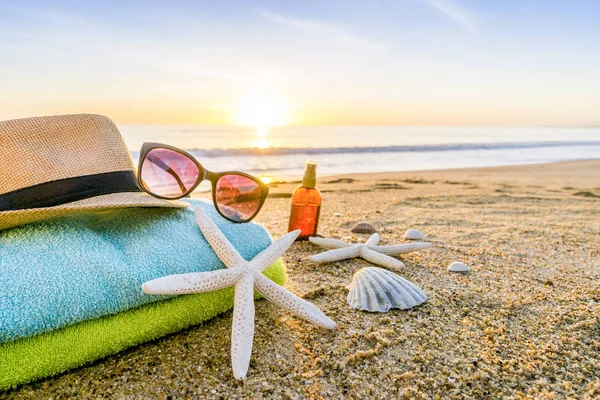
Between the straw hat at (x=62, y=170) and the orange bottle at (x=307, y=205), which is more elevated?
the straw hat at (x=62, y=170)

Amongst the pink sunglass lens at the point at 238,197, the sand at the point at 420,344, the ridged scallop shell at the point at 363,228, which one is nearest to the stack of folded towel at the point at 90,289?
the sand at the point at 420,344

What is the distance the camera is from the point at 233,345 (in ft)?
5.72

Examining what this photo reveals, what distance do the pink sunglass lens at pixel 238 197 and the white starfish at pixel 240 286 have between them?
20cm

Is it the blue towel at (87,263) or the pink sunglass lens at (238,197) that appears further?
the pink sunglass lens at (238,197)

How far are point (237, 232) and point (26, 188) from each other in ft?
3.24

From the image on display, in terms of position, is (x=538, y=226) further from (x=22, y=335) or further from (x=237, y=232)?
(x=22, y=335)

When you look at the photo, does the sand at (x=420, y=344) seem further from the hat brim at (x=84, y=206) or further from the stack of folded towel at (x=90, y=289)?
the hat brim at (x=84, y=206)

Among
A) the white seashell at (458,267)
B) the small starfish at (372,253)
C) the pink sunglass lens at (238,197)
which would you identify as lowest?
the white seashell at (458,267)

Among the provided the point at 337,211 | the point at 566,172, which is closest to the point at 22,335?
the point at 337,211

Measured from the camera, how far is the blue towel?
62.5 inches

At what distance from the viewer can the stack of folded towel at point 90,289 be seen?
5.23 ft

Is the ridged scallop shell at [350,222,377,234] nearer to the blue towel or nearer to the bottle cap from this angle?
the bottle cap

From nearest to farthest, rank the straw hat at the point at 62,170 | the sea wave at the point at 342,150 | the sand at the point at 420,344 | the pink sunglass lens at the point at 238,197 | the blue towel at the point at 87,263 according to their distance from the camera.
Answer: the blue towel at the point at 87,263 → the sand at the point at 420,344 → the straw hat at the point at 62,170 → the pink sunglass lens at the point at 238,197 → the sea wave at the point at 342,150

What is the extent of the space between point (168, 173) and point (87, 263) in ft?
2.08
